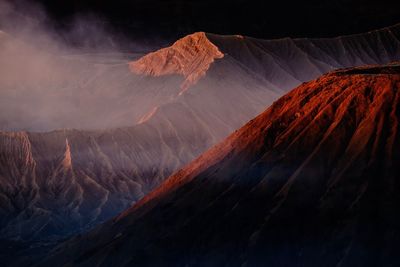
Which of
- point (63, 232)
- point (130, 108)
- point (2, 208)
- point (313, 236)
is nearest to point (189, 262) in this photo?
point (313, 236)

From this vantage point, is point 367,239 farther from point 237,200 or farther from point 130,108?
point 130,108

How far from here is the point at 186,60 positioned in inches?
5669

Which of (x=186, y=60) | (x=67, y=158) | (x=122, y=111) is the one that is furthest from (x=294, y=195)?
(x=186, y=60)

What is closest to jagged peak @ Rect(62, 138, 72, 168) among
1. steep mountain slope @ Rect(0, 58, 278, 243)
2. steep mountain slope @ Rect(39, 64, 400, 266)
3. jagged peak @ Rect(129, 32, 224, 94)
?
steep mountain slope @ Rect(0, 58, 278, 243)

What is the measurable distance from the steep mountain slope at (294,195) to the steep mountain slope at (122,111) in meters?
35.3

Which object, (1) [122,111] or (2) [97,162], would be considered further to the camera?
(1) [122,111]

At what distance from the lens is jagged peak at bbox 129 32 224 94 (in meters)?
138

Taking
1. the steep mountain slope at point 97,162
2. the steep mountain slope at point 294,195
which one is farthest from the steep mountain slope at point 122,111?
the steep mountain slope at point 294,195

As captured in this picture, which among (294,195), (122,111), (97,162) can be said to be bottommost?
(97,162)

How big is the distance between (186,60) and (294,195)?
83.1 meters

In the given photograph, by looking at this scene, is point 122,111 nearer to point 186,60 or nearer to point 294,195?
point 186,60

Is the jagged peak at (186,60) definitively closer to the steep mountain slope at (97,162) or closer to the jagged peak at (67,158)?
the steep mountain slope at (97,162)

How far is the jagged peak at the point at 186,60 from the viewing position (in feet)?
451

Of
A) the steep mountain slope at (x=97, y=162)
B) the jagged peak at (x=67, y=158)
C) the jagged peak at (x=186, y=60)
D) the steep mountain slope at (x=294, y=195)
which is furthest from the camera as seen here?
the jagged peak at (x=186, y=60)
